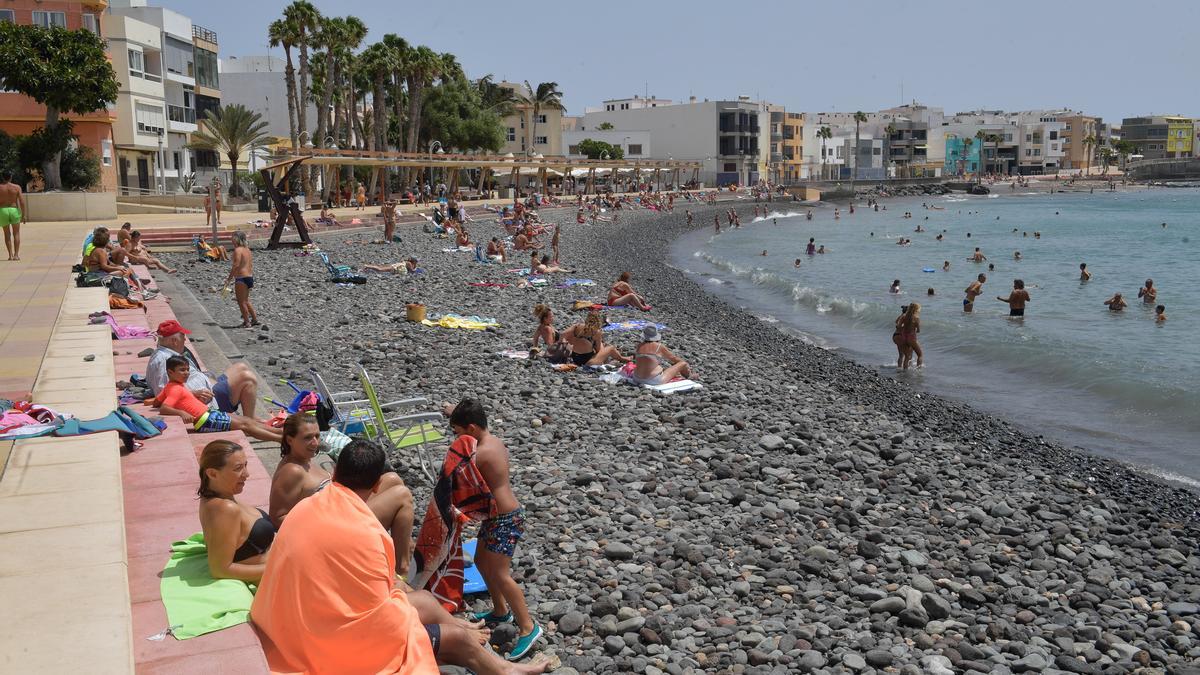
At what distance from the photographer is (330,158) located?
32906 millimetres

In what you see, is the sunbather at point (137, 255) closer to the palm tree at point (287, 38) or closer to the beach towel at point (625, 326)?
the beach towel at point (625, 326)

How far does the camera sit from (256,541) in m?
4.65

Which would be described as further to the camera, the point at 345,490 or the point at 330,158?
the point at 330,158

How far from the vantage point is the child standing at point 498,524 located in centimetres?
496

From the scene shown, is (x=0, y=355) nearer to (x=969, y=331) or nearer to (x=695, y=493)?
(x=695, y=493)

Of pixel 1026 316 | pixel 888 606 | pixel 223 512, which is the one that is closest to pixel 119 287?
pixel 223 512

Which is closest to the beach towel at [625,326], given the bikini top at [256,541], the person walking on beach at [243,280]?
the person walking on beach at [243,280]

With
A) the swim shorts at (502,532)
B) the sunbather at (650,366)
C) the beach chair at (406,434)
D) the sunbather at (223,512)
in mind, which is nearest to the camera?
the sunbather at (223,512)

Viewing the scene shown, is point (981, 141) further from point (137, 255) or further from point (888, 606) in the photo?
point (888, 606)

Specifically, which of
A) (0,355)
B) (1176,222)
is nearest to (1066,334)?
(0,355)

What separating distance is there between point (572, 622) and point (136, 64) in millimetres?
40948

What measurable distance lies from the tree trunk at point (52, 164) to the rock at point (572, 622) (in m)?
29.0

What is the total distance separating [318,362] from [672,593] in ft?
23.7

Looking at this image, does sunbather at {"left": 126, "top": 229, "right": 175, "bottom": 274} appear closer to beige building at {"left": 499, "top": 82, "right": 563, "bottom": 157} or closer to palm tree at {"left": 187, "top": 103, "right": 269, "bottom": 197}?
palm tree at {"left": 187, "top": 103, "right": 269, "bottom": 197}
